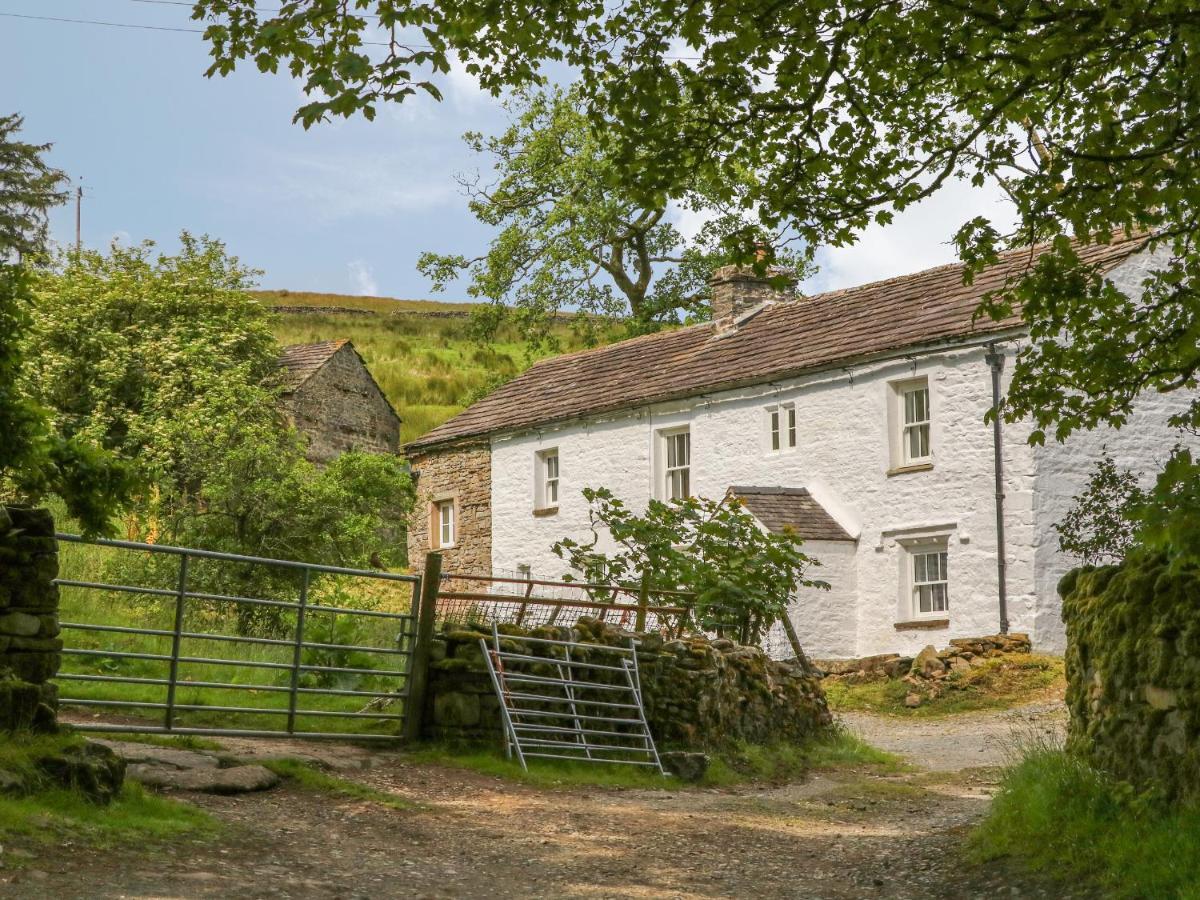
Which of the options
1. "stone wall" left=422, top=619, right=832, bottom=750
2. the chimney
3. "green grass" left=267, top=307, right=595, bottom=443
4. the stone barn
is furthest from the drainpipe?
"green grass" left=267, top=307, right=595, bottom=443

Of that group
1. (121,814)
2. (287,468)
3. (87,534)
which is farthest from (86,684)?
(287,468)

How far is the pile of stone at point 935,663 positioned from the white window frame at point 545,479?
944 centimetres

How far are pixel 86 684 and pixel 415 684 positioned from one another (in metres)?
3.14

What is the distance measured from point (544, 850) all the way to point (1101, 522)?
1306 cm

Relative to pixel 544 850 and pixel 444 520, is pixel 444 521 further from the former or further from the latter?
pixel 544 850

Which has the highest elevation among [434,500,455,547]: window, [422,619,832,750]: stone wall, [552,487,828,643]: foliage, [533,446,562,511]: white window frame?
[533,446,562,511]: white window frame

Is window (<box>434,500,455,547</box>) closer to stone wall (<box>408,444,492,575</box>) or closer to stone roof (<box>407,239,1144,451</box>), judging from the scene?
stone wall (<box>408,444,492,575</box>)

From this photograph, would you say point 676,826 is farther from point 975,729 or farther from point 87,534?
point 975,729

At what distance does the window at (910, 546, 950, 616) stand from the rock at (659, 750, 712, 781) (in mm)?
11114

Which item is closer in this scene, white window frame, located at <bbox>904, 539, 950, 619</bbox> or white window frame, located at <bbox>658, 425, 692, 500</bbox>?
white window frame, located at <bbox>904, 539, 950, 619</bbox>

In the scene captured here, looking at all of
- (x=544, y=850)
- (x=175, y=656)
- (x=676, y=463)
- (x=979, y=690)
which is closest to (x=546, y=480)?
(x=676, y=463)

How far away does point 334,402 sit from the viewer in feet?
126

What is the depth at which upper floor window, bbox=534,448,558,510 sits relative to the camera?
1222 inches

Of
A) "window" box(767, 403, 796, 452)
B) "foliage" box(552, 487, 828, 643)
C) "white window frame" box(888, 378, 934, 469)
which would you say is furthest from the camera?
"window" box(767, 403, 796, 452)
